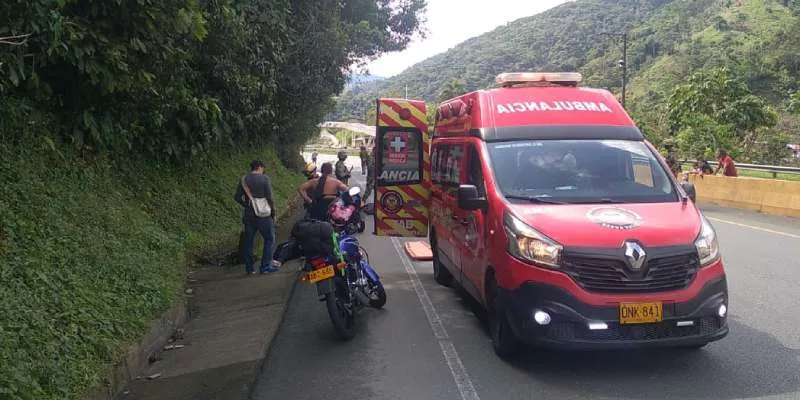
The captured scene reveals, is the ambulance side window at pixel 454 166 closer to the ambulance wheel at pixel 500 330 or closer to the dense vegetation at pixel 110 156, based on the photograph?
the ambulance wheel at pixel 500 330

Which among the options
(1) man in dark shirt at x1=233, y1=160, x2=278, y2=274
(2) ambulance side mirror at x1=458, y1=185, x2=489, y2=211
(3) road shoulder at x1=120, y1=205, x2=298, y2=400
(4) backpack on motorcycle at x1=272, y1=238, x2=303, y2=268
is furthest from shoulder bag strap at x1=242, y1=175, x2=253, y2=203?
(2) ambulance side mirror at x1=458, y1=185, x2=489, y2=211

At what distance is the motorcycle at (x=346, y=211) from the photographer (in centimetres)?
748

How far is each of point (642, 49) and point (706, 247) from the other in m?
86.7

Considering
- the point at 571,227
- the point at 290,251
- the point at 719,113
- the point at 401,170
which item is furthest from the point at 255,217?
the point at 719,113

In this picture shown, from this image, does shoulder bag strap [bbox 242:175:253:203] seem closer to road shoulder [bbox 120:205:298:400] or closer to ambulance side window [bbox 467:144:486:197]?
road shoulder [bbox 120:205:298:400]

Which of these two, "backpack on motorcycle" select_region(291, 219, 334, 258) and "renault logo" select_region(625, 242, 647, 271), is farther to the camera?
"backpack on motorcycle" select_region(291, 219, 334, 258)

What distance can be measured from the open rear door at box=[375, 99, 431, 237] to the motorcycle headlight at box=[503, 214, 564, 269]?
4.13 metres

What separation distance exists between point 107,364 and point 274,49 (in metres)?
9.36

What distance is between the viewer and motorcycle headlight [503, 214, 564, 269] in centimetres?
496

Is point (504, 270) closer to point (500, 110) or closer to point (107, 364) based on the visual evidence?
point (500, 110)

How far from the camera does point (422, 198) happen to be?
9.47 m

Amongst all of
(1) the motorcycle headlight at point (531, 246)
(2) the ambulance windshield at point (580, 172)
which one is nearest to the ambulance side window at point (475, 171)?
(2) the ambulance windshield at point (580, 172)

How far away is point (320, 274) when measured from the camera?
6.22 m

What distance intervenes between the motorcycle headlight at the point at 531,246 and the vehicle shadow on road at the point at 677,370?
902 mm
